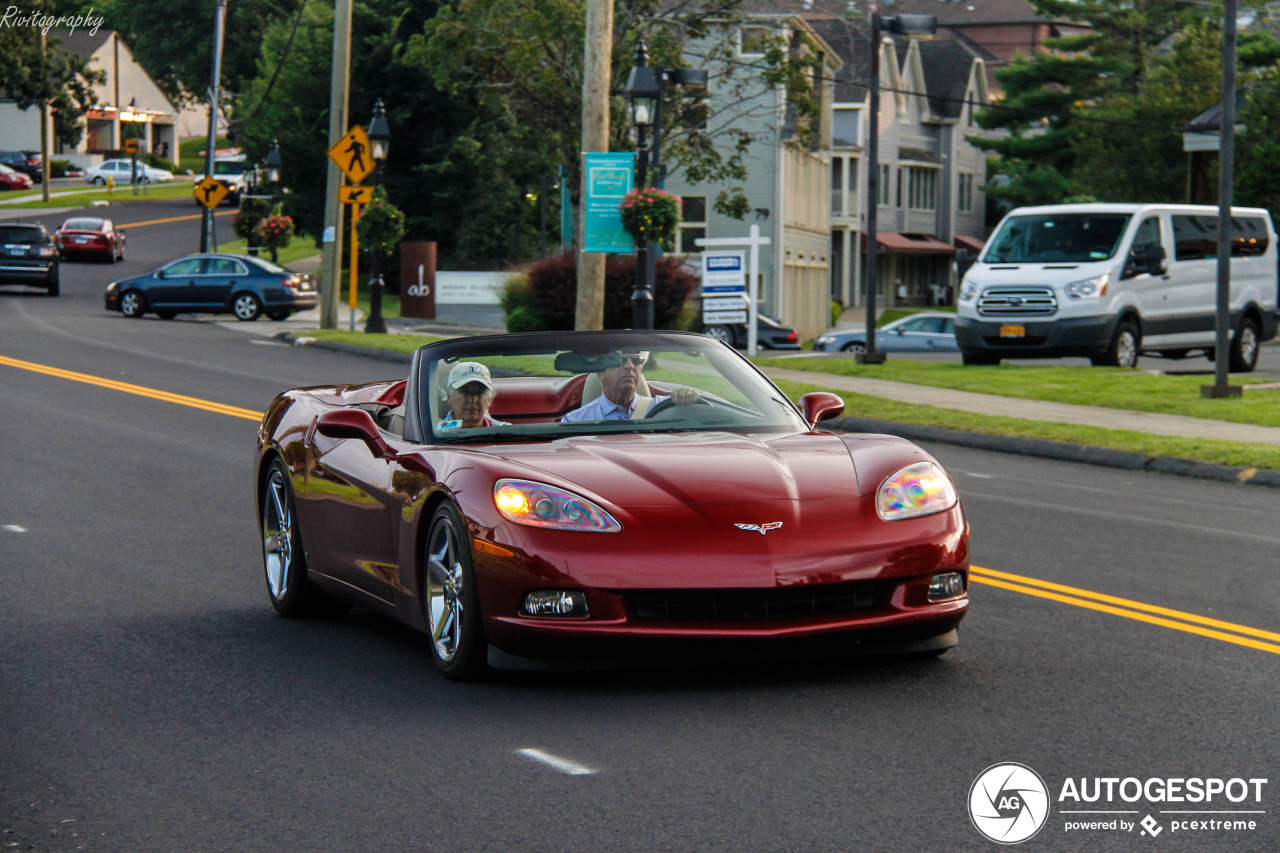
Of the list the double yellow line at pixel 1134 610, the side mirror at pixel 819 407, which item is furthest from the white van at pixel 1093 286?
the side mirror at pixel 819 407

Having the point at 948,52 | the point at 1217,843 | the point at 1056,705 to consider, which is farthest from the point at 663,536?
the point at 948,52

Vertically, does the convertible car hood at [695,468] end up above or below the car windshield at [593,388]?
below

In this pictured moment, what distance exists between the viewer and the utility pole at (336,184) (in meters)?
33.2

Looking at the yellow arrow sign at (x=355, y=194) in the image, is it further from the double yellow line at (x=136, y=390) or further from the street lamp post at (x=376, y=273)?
the double yellow line at (x=136, y=390)

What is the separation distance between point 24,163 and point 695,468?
97.3 metres

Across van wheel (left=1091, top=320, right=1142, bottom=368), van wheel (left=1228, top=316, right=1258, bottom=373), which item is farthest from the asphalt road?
van wheel (left=1228, top=316, right=1258, bottom=373)

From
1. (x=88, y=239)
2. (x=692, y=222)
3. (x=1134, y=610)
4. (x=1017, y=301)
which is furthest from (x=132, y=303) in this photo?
(x=1134, y=610)

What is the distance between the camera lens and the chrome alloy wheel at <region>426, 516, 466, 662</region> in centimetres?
646

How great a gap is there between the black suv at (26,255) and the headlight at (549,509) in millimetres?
38634

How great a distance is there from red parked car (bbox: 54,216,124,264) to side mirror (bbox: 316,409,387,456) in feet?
167

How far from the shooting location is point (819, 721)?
19.3 feet

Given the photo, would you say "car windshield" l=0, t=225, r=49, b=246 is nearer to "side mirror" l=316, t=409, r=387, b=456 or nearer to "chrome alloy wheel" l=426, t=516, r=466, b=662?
"side mirror" l=316, t=409, r=387, b=456

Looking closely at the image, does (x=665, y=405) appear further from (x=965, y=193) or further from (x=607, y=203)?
(x=965, y=193)

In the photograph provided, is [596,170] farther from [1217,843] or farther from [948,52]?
[948,52]
